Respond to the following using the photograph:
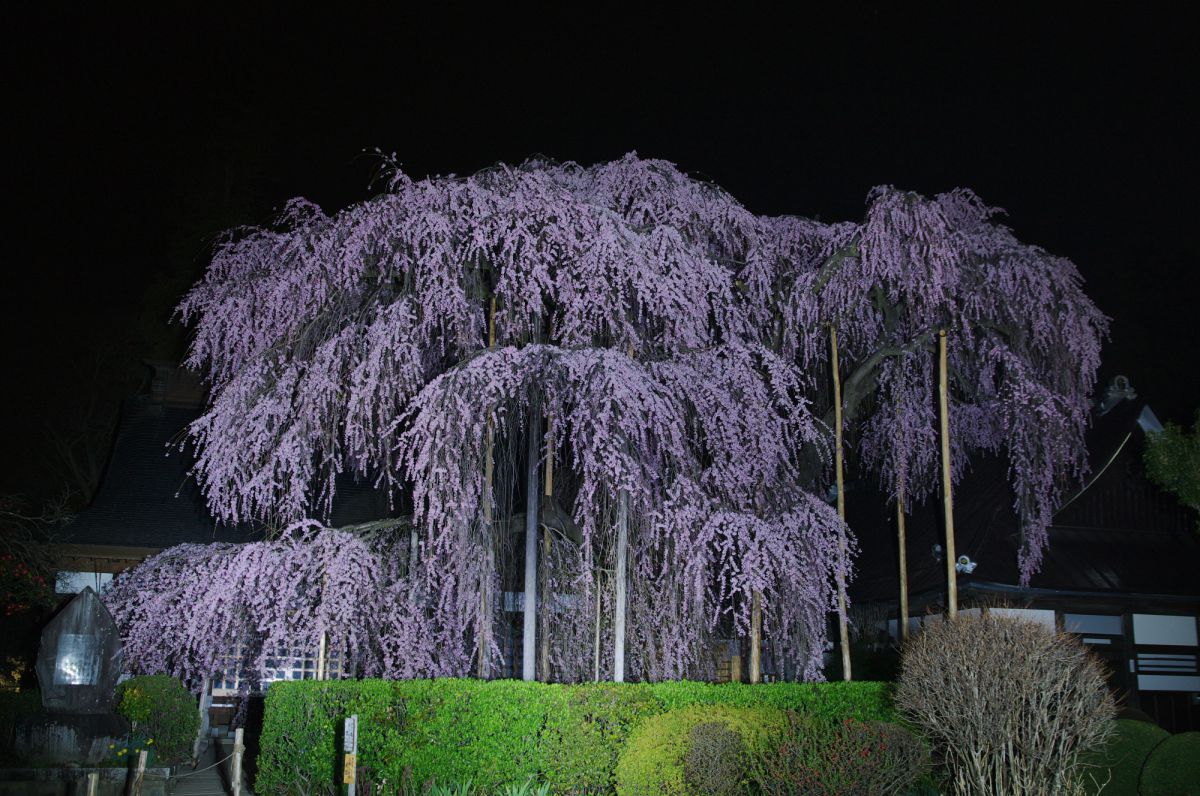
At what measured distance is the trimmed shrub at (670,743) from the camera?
788cm

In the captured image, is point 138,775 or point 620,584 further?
point 620,584

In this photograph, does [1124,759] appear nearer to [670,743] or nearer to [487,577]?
[670,743]

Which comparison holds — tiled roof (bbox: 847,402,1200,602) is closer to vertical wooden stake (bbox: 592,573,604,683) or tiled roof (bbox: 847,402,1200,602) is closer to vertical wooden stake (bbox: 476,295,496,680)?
vertical wooden stake (bbox: 592,573,604,683)

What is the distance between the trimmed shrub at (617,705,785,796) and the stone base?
23.6 feet

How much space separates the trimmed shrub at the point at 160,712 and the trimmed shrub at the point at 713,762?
832 cm

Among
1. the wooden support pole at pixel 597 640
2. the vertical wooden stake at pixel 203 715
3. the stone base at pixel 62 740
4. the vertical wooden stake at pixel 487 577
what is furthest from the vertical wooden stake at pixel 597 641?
the vertical wooden stake at pixel 203 715

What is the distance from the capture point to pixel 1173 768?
942 centimetres

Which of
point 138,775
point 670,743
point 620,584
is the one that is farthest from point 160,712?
point 670,743

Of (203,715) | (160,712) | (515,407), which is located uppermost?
(515,407)

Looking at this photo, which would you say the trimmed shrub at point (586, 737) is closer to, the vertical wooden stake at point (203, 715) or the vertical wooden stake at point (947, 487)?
the vertical wooden stake at point (947, 487)

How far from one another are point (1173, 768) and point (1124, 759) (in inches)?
16.8

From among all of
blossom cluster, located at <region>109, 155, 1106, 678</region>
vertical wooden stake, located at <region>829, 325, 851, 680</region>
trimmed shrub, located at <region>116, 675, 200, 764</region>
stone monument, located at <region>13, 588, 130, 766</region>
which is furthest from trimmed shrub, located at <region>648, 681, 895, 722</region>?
trimmed shrub, located at <region>116, 675, 200, 764</region>

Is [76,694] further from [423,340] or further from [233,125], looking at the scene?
[233,125]

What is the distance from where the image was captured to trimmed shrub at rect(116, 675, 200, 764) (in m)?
13.4
